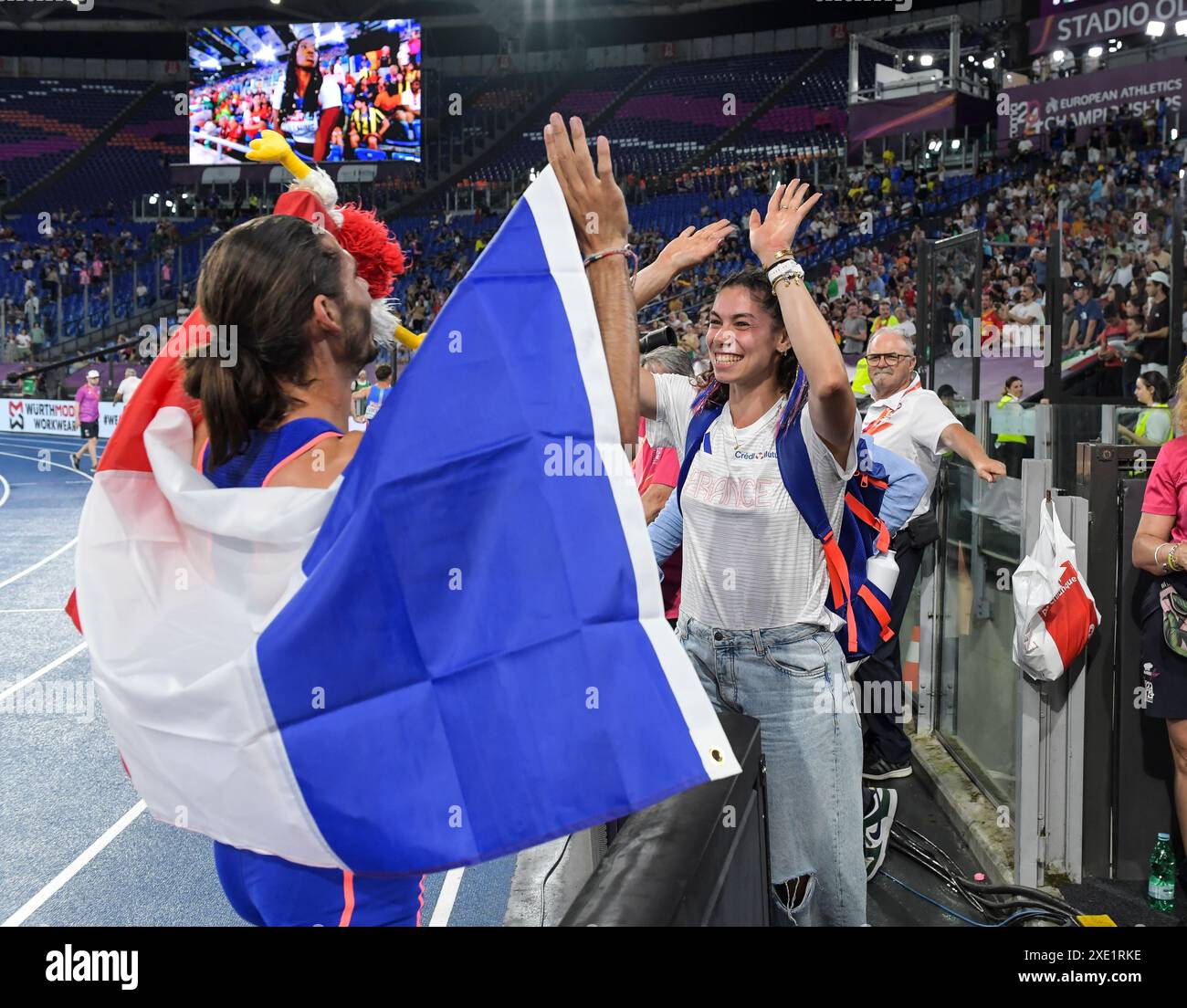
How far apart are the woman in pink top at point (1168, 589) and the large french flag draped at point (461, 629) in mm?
2940

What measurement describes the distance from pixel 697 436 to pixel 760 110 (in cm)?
3389

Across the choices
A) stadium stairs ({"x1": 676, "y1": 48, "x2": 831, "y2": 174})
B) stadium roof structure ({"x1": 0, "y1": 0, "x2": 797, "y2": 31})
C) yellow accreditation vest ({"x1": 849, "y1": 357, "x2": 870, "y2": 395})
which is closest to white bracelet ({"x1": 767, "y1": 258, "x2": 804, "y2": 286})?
yellow accreditation vest ({"x1": 849, "y1": 357, "x2": 870, "y2": 395})

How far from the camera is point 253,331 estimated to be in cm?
159

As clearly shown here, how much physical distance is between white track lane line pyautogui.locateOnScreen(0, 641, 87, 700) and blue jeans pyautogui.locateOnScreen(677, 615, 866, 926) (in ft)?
17.6

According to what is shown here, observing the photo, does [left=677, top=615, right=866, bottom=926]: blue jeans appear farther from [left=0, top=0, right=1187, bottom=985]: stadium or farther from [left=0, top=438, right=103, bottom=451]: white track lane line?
[left=0, top=438, right=103, bottom=451]: white track lane line

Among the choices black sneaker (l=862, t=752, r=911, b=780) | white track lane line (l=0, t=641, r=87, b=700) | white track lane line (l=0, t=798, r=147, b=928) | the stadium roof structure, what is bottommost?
white track lane line (l=0, t=798, r=147, b=928)

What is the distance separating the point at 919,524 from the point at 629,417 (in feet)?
12.4

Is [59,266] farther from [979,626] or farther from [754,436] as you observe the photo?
[754,436]

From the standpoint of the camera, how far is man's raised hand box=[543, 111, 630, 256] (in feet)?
5.01

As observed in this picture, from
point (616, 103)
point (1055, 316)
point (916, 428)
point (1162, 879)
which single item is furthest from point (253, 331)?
point (616, 103)

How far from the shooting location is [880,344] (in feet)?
17.1

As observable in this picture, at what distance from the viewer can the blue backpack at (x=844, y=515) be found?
247 cm

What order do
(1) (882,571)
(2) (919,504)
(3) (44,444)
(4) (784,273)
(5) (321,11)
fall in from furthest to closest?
(5) (321,11)
(3) (44,444)
(2) (919,504)
(1) (882,571)
(4) (784,273)
